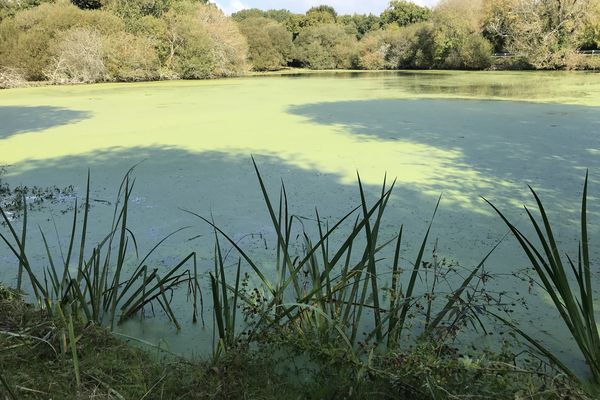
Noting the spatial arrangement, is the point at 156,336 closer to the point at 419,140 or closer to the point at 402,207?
the point at 402,207

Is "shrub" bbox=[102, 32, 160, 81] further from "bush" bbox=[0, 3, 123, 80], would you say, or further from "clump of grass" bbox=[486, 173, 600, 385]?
"clump of grass" bbox=[486, 173, 600, 385]

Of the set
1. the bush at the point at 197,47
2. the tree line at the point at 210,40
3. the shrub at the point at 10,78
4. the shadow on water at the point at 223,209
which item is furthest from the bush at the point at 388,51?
the shadow on water at the point at 223,209

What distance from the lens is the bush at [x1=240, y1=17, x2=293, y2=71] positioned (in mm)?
19828

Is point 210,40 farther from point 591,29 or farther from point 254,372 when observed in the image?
point 254,372

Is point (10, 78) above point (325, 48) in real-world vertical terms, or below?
below

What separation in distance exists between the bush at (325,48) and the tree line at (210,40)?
170 cm

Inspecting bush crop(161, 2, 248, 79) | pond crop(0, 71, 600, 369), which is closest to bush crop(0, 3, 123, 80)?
bush crop(161, 2, 248, 79)

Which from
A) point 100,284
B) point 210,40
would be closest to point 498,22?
point 210,40

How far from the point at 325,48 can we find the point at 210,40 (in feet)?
32.4

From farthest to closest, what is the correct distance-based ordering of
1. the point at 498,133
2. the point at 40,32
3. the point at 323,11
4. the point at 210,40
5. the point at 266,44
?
1. the point at 323,11
2. the point at 266,44
3. the point at 210,40
4. the point at 40,32
5. the point at 498,133

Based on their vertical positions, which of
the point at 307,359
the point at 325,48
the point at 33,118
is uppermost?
the point at 325,48

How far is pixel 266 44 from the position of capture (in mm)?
20016

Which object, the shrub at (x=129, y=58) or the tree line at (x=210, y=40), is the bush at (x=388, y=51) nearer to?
the tree line at (x=210, y=40)

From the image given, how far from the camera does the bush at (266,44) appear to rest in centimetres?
1983
